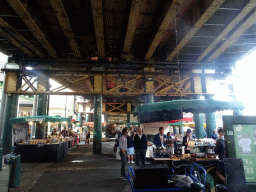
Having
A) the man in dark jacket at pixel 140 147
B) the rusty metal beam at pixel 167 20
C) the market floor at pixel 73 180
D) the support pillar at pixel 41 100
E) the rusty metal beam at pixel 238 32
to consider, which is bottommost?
the market floor at pixel 73 180

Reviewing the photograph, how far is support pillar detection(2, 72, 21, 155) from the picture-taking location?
1383cm

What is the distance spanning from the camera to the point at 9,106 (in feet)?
46.8

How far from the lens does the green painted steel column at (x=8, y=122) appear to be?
45.0 feet

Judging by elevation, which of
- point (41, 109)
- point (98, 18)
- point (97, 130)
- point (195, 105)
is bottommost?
point (97, 130)

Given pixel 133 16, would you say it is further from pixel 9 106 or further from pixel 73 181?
pixel 9 106

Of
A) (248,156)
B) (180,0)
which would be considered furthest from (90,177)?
(180,0)

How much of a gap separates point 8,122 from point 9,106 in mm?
1293

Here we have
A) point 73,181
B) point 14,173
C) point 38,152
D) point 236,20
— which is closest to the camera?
point 14,173

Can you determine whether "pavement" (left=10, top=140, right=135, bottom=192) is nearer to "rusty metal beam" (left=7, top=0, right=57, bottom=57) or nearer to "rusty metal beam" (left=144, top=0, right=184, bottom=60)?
"rusty metal beam" (left=7, top=0, right=57, bottom=57)

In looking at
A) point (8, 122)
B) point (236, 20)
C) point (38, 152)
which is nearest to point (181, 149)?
point (236, 20)

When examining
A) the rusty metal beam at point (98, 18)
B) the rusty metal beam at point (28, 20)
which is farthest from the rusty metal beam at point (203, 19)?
the rusty metal beam at point (28, 20)

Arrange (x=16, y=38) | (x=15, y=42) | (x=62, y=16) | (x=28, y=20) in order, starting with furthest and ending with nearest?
(x=15, y=42)
(x=16, y=38)
(x=28, y=20)
(x=62, y=16)

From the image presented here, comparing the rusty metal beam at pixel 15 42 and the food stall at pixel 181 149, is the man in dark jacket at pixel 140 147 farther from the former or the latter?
the rusty metal beam at pixel 15 42

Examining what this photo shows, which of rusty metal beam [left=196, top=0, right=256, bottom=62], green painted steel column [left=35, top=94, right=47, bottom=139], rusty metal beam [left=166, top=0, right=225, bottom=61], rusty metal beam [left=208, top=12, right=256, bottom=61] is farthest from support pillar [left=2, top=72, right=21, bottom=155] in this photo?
rusty metal beam [left=208, top=12, right=256, bottom=61]
